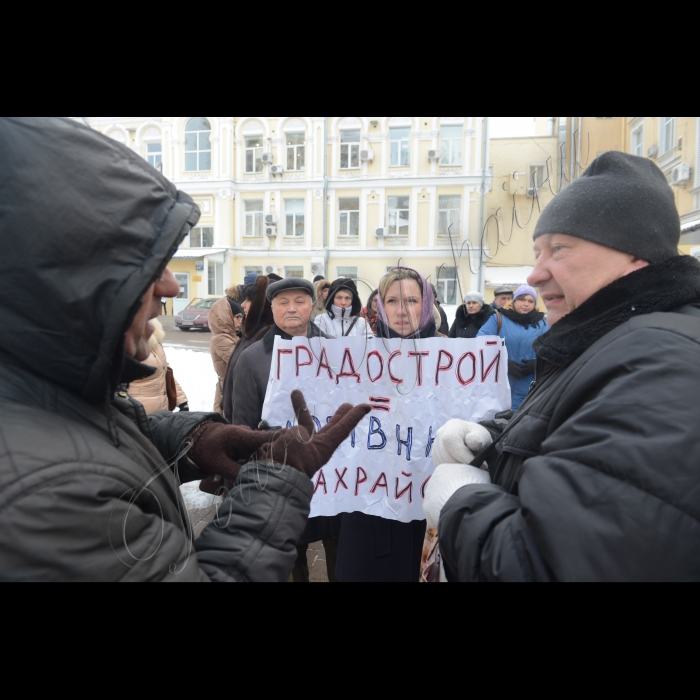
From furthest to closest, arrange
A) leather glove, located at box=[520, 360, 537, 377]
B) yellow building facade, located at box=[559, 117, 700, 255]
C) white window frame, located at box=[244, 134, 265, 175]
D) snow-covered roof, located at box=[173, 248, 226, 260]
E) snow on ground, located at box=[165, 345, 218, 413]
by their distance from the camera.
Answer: white window frame, located at box=[244, 134, 265, 175], snow-covered roof, located at box=[173, 248, 226, 260], snow on ground, located at box=[165, 345, 218, 413], yellow building facade, located at box=[559, 117, 700, 255], leather glove, located at box=[520, 360, 537, 377]

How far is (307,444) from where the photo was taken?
1.22 meters

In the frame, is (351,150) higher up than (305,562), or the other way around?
(351,150)

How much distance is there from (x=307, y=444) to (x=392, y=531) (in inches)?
51.7

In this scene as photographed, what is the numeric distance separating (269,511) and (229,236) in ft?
58.5

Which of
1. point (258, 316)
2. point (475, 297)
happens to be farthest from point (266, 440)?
point (475, 297)

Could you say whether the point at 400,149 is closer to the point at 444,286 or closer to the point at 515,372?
the point at 444,286

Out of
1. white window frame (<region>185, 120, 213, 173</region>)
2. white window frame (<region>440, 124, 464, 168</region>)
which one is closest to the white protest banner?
white window frame (<region>440, 124, 464, 168</region>)

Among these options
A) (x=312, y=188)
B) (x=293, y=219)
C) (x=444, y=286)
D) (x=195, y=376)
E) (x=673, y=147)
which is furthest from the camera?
(x=293, y=219)

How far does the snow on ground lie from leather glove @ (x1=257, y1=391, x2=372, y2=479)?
5292mm

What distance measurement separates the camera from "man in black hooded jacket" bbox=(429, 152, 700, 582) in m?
0.78

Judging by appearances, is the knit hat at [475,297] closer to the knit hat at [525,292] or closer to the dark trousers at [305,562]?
the knit hat at [525,292]

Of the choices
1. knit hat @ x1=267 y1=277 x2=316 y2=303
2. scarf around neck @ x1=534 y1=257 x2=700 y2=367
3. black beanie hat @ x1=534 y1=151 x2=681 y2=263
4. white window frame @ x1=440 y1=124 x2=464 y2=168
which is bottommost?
knit hat @ x1=267 y1=277 x2=316 y2=303

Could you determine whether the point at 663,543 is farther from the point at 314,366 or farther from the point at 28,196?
the point at 314,366

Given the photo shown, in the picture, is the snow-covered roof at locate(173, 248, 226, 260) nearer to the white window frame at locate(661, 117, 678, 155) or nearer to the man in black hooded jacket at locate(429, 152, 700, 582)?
the white window frame at locate(661, 117, 678, 155)
